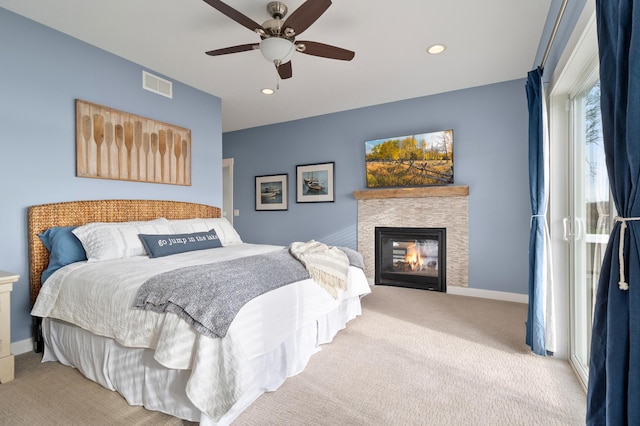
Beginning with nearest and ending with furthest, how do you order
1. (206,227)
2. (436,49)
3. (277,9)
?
(277,9) → (436,49) → (206,227)

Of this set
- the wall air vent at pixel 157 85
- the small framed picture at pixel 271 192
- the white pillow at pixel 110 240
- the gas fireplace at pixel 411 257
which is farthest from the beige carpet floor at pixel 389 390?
the small framed picture at pixel 271 192

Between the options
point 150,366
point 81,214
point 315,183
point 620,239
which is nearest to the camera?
point 620,239

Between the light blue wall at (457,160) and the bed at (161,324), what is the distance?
1976 mm

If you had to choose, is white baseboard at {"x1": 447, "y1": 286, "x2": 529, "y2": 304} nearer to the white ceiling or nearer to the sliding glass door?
the sliding glass door

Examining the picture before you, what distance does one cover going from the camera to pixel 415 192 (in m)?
4.32

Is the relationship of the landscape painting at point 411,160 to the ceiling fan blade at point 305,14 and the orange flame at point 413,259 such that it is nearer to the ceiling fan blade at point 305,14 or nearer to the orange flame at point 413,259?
the orange flame at point 413,259

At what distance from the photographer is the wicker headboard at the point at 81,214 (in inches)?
101

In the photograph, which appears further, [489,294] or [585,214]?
[489,294]

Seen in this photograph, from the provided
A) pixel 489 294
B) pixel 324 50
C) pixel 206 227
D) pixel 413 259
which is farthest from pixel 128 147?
pixel 489 294

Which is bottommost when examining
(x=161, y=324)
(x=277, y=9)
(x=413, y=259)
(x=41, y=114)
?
(x=413, y=259)

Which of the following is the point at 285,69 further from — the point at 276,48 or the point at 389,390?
the point at 389,390

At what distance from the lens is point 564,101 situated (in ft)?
7.64

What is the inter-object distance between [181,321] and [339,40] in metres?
2.66

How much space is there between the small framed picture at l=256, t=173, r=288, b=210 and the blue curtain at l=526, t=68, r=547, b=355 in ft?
12.5
